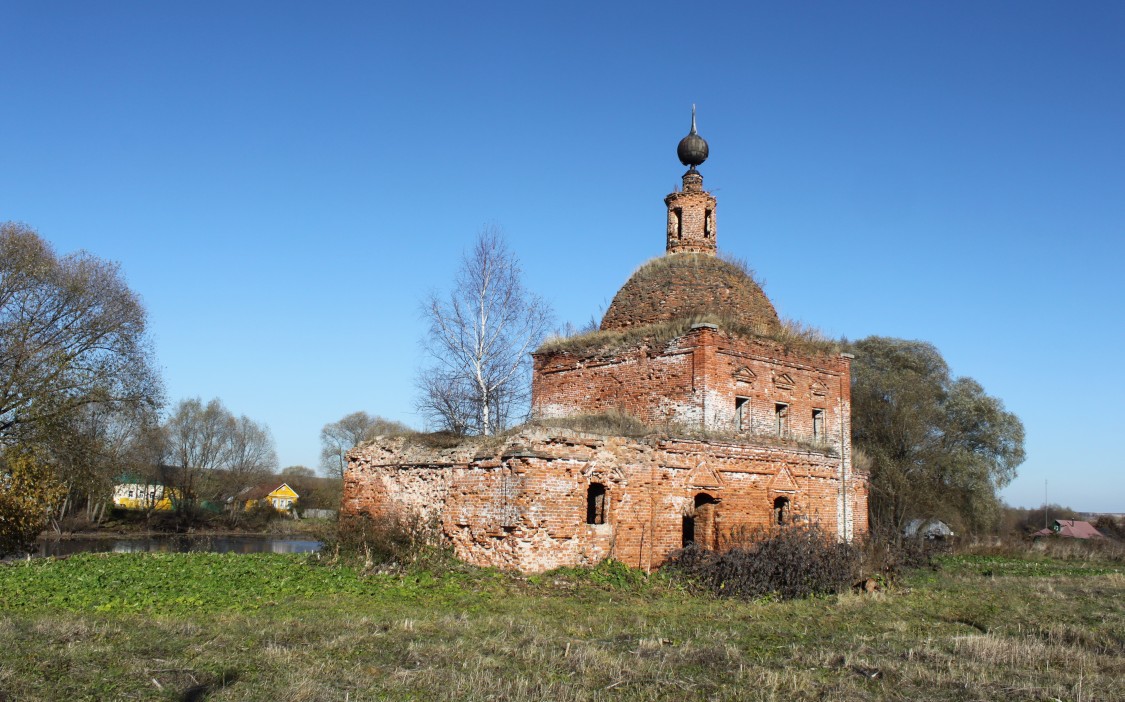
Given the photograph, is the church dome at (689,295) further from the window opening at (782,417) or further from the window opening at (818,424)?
the window opening at (818,424)

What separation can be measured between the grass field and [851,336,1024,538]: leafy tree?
1964 cm

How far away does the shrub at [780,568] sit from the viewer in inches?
494

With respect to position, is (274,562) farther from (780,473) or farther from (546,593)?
(780,473)

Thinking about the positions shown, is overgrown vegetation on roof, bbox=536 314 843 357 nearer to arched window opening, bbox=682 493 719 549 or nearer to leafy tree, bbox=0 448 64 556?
arched window opening, bbox=682 493 719 549

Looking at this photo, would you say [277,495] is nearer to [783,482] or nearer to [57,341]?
[57,341]

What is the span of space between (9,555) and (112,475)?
4591 mm

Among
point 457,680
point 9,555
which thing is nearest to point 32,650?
point 457,680

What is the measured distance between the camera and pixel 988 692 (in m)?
6.56

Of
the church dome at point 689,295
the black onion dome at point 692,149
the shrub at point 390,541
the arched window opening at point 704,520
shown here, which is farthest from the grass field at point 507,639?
the black onion dome at point 692,149

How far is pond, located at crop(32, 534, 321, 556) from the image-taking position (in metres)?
30.6

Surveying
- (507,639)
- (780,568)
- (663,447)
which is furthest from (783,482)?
(507,639)

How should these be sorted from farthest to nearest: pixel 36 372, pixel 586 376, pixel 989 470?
1. pixel 989 470
2. pixel 36 372
3. pixel 586 376

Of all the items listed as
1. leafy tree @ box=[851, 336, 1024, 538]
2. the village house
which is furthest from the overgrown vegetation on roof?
the village house

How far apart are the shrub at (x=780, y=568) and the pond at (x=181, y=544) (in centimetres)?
2066
